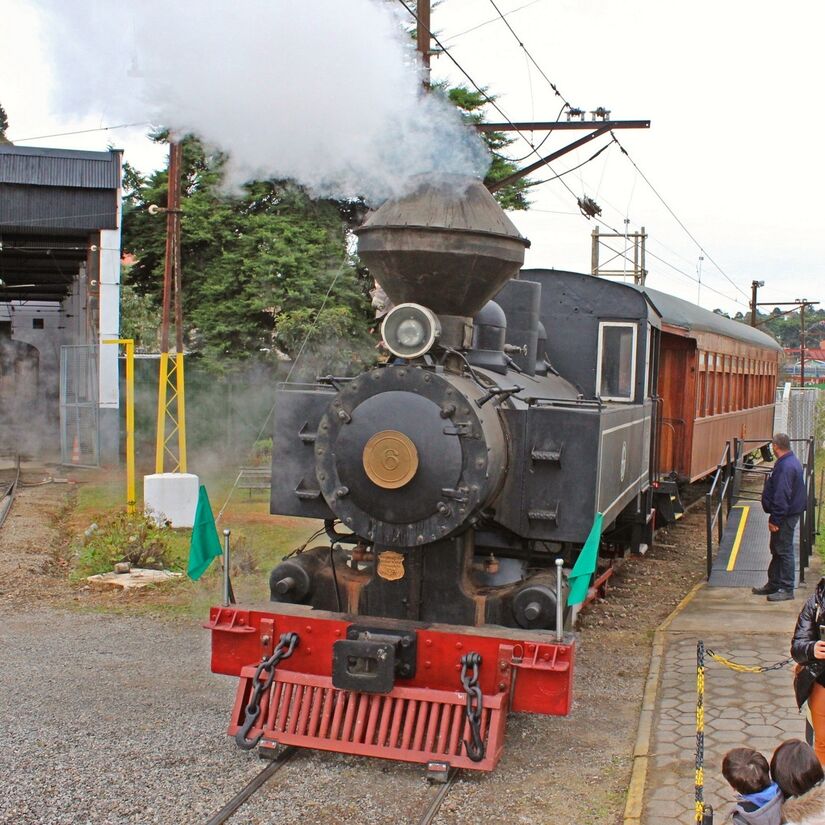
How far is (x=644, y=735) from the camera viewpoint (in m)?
5.48

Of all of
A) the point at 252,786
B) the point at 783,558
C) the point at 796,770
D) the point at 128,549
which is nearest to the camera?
the point at 796,770

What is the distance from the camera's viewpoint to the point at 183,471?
12422mm

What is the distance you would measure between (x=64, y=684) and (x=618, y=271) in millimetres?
19793

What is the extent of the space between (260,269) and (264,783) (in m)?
15.6

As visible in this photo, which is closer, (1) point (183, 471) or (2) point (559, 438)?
(2) point (559, 438)

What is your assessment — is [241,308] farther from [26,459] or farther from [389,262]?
[389,262]

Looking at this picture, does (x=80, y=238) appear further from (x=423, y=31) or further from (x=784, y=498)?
(x=784, y=498)

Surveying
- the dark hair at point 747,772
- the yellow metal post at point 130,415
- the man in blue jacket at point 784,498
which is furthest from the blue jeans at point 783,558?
the yellow metal post at point 130,415

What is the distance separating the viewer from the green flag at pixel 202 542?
20.3 ft

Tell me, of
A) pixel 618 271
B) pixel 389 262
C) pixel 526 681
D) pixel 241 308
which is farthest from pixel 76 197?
pixel 526 681

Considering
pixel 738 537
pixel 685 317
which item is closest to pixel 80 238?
pixel 685 317

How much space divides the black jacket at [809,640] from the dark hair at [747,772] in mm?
1038

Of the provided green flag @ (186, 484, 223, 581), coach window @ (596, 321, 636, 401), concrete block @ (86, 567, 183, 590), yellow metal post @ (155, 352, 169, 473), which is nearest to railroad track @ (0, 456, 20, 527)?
yellow metal post @ (155, 352, 169, 473)

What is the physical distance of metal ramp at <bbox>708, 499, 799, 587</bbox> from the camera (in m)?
8.93
